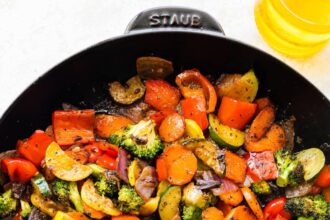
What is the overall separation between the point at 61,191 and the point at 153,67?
83 cm

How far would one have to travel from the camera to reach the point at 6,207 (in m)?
3.05

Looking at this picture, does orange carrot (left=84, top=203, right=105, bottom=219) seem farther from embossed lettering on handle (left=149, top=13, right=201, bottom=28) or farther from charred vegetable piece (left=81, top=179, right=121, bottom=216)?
embossed lettering on handle (left=149, top=13, right=201, bottom=28)

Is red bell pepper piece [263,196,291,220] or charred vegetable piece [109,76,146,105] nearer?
red bell pepper piece [263,196,291,220]

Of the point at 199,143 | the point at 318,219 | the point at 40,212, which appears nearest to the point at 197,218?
the point at 199,143

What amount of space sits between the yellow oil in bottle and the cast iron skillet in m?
0.33

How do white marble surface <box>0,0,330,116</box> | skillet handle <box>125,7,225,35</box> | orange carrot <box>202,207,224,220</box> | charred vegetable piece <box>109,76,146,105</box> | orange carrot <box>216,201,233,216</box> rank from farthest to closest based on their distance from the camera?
white marble surface <box>0,0,330,116</box>, charred vegetable piece <box>109,76,146,105</box>, orange carrot <box>216,201,233,216</box>, orange carrot <box>202,207,224,220</box>, skillet handle <box>125,7,225,35</box>

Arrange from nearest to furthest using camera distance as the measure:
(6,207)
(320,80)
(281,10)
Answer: (6,207) < (281,10) < (320,80)

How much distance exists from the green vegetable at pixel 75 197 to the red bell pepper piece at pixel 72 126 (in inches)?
9.9

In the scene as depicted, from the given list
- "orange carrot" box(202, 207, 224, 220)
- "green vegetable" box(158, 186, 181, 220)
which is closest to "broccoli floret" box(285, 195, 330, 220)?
"orange carrot" box(202, 207, 224, 220)

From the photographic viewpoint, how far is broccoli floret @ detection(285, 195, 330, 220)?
3092mm

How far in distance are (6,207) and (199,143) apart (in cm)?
106

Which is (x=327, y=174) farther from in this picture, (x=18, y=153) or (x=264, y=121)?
(x=18, y=153)

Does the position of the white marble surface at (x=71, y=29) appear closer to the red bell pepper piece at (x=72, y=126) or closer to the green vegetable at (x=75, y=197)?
the red bell pepper piece at (x=72, y=126)

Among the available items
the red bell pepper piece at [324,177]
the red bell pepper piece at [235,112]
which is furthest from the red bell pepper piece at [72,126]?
the red bell pepper piece at [324,177]
